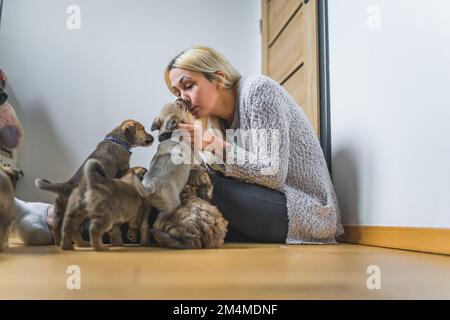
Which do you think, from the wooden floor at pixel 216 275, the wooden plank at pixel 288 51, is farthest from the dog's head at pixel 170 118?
the wooden plank at pixel 288 51

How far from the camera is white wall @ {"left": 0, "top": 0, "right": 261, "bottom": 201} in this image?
8.41 feet

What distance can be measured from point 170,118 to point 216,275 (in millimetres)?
548

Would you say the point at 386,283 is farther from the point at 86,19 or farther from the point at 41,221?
the point at 86,19

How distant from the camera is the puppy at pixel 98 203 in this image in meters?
0.89

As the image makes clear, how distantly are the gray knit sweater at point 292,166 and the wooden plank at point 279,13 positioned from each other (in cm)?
91

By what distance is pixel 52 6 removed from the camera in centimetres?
265

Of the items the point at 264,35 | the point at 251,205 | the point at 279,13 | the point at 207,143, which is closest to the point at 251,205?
the point at 251,205

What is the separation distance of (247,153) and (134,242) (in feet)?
1.35

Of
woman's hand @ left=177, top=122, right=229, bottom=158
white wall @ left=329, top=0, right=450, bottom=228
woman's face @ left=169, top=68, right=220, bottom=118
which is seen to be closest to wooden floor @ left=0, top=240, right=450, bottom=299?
white wall @ left=329, top=0, right=450, bottom=228

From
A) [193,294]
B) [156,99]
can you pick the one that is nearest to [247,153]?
[193,294]

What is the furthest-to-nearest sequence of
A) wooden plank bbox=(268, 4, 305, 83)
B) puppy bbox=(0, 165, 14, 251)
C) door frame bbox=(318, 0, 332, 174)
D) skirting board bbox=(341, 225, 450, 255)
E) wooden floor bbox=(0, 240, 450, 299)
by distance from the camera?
wooden plank bbox=(268, 4, 305, 83)
door frame bbox=(318, 0, 332, 174)
skirting board bbox=(341, 225, 450, 255)
puppy bbox=(0, 165, 14, 251)
wooden floor bbox=(0, 240, 450, 299)

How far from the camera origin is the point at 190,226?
1052 mm

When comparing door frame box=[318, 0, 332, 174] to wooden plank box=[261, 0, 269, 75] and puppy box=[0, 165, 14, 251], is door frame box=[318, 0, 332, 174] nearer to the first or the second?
wooden plank box=[261, 0, 269, 75]

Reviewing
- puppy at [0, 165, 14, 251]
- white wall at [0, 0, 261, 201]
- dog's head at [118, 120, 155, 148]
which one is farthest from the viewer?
white wall at [0, 0, 261, 201]
